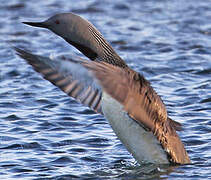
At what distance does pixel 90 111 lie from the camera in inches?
374

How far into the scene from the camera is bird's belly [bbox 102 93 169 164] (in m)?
6.71

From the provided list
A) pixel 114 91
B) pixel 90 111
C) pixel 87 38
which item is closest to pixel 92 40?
pixel 87 38

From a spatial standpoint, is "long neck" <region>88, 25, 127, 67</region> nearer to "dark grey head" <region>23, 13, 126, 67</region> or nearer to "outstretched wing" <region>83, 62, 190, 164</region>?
"dark grey head" <region>23, 13, 126, 67</region>

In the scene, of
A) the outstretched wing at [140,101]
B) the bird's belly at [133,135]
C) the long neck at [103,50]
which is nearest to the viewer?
the outstretched wing at [140,101]

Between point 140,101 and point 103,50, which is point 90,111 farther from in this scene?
point 140,101

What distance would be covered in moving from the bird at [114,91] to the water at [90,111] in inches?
11.6

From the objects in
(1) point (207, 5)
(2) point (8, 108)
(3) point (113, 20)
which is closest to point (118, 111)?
(2) point (8, 108)

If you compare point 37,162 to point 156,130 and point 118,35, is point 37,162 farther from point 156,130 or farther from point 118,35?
point 118,35

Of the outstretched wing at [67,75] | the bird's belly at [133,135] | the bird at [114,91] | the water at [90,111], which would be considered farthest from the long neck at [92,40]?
the water at [90,111]

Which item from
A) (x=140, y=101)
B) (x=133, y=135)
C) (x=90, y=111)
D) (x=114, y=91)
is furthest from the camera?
(x=90, y=111)

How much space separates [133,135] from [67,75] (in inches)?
41.8

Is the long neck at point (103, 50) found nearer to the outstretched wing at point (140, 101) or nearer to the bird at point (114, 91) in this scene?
the bird at point (114, 91)

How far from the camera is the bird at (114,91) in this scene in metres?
6.03

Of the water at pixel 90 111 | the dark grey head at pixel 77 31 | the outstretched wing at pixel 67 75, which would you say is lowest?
the water at pixel 90 111
